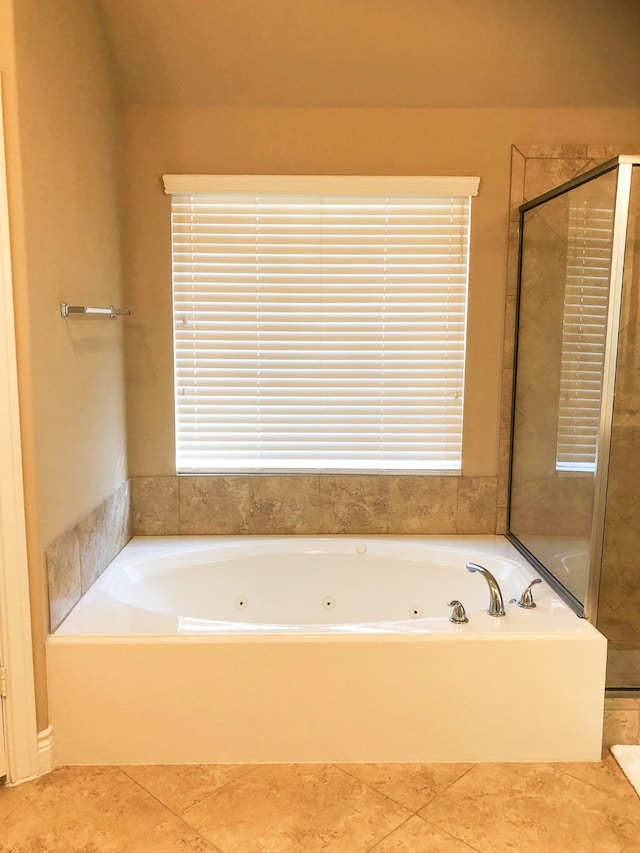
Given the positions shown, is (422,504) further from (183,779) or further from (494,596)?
(183,779)

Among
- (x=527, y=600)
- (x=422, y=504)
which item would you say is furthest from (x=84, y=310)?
(x=527, y=600)

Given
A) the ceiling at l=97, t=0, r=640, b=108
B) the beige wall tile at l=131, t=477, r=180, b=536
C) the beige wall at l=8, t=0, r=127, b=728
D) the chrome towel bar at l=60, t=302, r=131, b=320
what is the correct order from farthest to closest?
the beige wall tile at l=131, t=477, r=180, b=536
the ceiling at l=97, t=0, r=640, b=108
the chrome towel bar at l=60, t=302, r=131, b=320
the beige wall at l=8, t=0, r=127, b=728

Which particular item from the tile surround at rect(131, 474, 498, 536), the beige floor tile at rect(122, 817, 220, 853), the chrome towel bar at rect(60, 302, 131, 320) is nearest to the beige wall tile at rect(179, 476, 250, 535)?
the tile surround at rect(131, 474, 498, 536)

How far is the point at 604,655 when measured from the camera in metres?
2.27

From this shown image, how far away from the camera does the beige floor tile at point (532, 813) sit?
1.93m

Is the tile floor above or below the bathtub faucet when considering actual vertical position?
below

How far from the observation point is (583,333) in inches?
99.2

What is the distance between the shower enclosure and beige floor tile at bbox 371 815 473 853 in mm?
873

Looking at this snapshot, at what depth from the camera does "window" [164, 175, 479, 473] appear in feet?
10.1

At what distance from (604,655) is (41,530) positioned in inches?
73.3

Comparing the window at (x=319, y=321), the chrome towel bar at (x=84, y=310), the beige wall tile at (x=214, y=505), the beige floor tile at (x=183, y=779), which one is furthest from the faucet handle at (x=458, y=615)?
the chrome towel bar at (x=84, y=310)

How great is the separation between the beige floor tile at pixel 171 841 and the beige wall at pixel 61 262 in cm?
52

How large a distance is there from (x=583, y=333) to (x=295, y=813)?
188 cm

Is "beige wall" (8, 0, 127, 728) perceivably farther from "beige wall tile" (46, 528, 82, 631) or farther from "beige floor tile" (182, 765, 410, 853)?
"beige floor tile" (182, 765, 410, 853)
